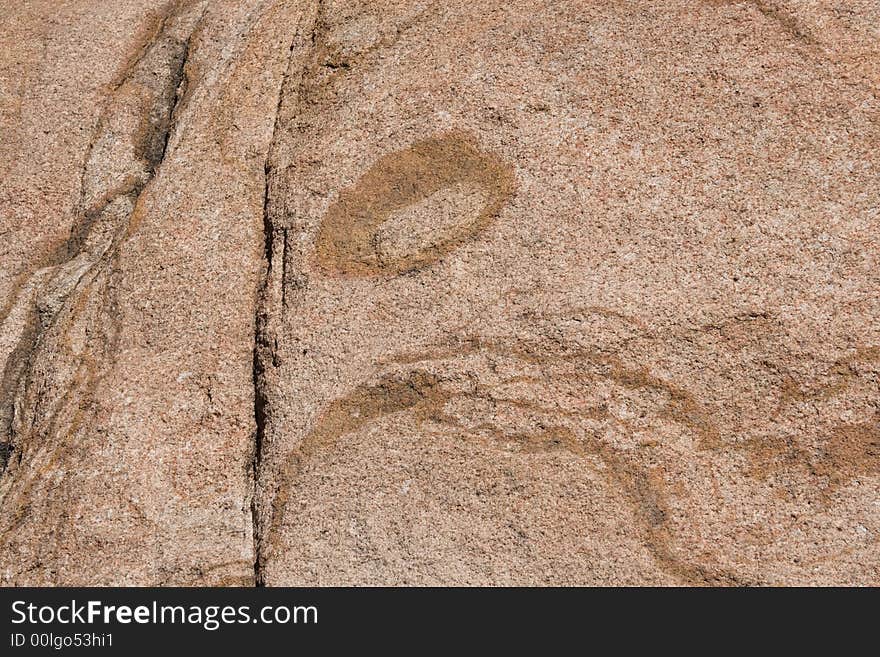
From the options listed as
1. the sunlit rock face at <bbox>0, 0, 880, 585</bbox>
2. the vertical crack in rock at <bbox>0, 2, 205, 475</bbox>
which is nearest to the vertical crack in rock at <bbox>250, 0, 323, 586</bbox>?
the sunlit rock face at <bbox>0, 0, 880, 585</bbox>

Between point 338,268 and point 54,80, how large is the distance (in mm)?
1068

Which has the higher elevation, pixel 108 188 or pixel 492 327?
pixel 108 188

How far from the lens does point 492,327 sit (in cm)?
149

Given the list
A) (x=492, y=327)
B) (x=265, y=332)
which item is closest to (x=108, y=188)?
(x=265, y=332)

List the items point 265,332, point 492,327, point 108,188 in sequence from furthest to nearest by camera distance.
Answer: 1. point 108,188
2. point 265,332
3. point 492,327

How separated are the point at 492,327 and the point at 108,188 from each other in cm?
105

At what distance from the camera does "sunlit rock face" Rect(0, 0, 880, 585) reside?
4.51 ft

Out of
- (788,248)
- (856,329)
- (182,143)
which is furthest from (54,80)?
(856,329)

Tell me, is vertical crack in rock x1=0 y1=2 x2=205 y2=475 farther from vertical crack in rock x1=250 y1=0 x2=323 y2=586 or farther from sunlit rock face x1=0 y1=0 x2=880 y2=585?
vertical crack in rock x1=250 y1=0 x2=323 y2=586

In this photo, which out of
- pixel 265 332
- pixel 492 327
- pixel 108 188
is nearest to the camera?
pixel 492 327

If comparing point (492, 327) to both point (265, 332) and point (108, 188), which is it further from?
point (108, 188)

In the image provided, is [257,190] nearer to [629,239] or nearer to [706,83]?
[629,239]

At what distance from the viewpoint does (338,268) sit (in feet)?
5.25

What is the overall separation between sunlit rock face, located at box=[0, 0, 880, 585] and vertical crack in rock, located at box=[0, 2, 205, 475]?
0.02 m
